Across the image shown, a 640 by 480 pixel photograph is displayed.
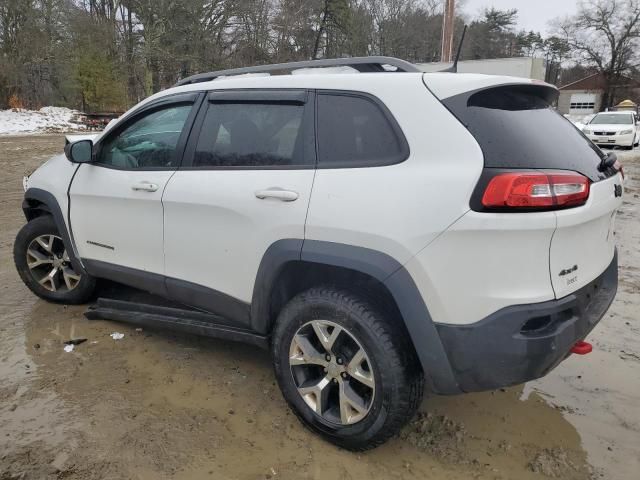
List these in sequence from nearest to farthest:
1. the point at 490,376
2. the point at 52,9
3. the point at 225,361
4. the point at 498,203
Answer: the point at 498,203 < the point at 490,376 < the point at 225,361 < the point at 52,9

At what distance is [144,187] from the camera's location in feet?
10.5

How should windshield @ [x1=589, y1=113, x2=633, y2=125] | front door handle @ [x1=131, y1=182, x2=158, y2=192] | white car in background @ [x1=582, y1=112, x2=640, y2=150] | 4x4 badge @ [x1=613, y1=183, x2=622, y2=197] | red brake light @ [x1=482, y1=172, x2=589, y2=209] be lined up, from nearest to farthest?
1. red brake light @ [x1=482, y1=172, x2=589, y2=209]
2. 4x4 badge @ [x1=613, y1=183, x2=622, y2=197]
3. front door handle @ [x1=131, y1=182, x2=158, y2=192]
4. white car in background @ [x1=582, y1=112, x2=640, y2=150]
5. windshield @ [x1=589, y1=113, x2=633, y2=125]

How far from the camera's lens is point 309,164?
8.22ft

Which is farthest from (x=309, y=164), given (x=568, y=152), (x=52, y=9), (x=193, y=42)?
(x=52, y=9)

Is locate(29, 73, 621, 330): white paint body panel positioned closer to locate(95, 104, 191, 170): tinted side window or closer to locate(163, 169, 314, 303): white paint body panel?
locate(163, 169, 314, 303): white paint body panel

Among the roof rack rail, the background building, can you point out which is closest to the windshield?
the roof rack rail

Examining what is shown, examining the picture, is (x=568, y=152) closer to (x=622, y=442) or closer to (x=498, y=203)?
(x=498, y=203)

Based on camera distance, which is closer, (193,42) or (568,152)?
(568,152)

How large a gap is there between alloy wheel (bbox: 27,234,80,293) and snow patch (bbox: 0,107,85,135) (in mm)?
21433

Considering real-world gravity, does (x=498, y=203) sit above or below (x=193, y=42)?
below

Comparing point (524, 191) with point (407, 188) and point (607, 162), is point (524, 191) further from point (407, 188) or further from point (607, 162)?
point (607, 162)

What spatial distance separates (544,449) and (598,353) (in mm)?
1265

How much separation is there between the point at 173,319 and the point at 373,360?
156 centimetres

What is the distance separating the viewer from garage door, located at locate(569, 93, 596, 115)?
59.2 m
